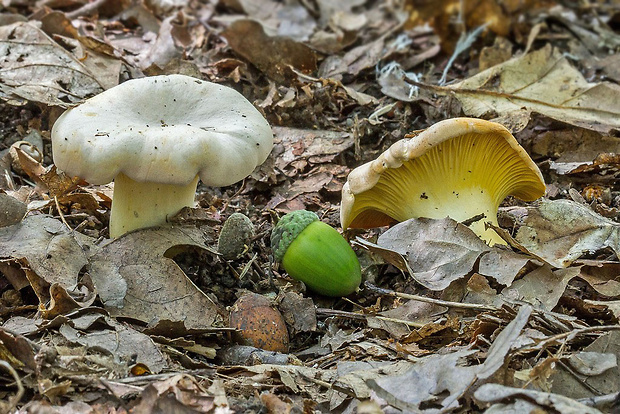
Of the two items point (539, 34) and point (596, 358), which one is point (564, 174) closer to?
point (596, 358)

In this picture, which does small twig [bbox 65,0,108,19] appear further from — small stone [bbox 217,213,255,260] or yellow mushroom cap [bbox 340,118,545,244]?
yellow mushroom cap [bbox 340,118,545,244]

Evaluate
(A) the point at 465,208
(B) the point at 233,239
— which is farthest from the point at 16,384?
(A) the point at 465,208

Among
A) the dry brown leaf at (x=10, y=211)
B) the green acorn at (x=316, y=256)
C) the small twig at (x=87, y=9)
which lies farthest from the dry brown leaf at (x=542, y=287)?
the small twig at (x=87, y=9)

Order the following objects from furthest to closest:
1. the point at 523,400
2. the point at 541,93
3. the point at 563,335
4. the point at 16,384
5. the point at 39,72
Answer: the point at 541,93, the point at 39,72, the point at 563,335, the point at 16,384, the point at 523,400

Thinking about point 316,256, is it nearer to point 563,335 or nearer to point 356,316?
point 356,316

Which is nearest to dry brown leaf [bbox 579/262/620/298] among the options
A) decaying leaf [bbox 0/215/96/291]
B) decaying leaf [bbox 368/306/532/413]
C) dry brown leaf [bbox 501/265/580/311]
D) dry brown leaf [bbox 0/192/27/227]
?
dry brown leaf [bbox 501/265/580/311]

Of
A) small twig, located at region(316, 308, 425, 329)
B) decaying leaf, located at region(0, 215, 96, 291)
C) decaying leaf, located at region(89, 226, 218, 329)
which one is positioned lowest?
small twig, located at region(316, 308, 425, 329)
